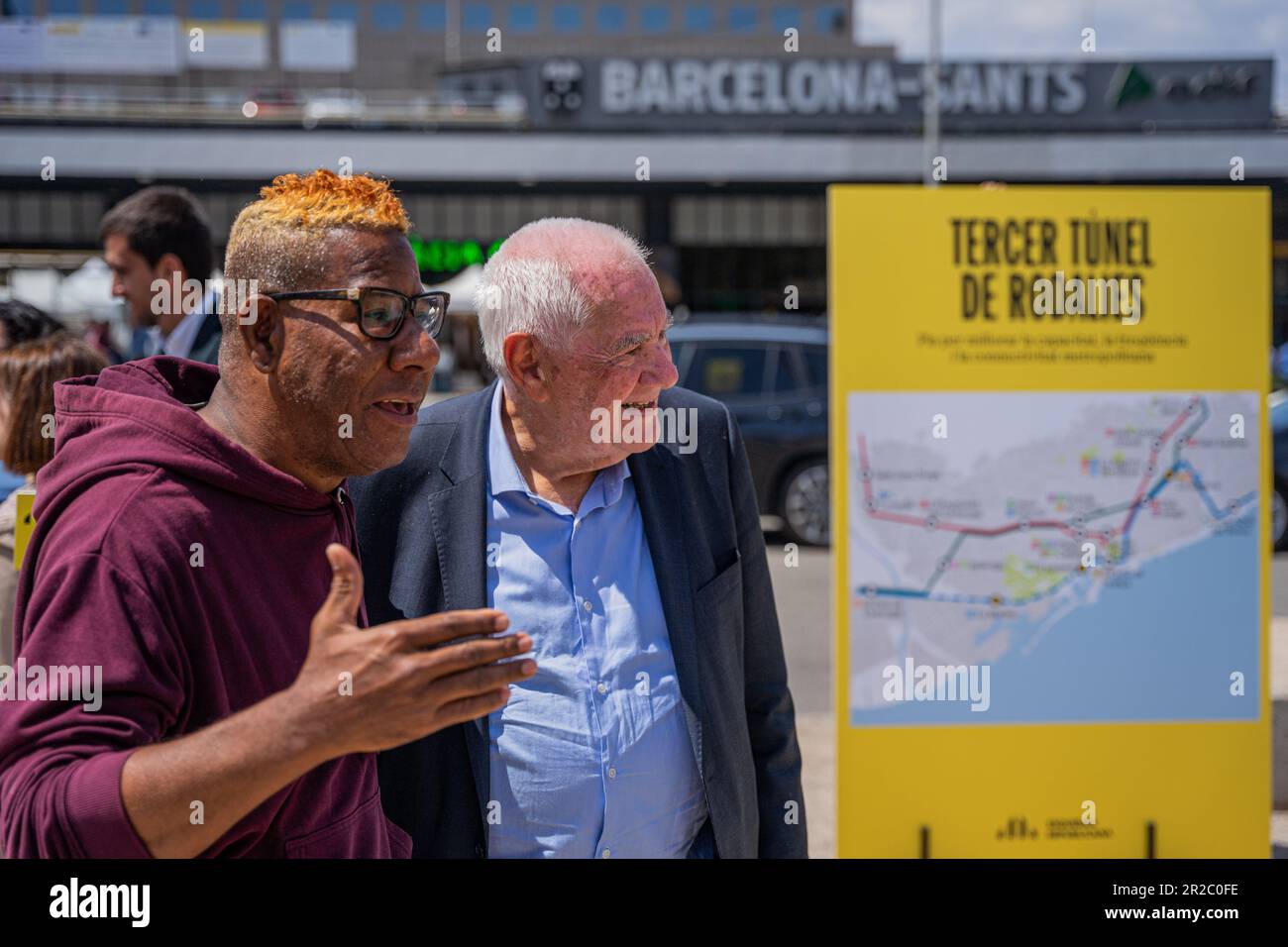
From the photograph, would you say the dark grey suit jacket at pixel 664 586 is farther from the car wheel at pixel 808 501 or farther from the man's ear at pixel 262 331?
the car wheel at pixel 808 501

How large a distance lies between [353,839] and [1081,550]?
2453 mm

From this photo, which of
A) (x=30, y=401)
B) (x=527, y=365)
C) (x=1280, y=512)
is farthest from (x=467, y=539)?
(x=1280, y=512)

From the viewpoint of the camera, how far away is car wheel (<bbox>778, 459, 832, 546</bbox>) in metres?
10.3

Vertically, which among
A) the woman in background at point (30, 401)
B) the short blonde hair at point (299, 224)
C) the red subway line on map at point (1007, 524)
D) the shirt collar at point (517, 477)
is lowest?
the red subway line on map at point (1007, 524)

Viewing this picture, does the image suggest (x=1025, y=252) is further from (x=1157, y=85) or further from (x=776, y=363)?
(x=1157, y=85)

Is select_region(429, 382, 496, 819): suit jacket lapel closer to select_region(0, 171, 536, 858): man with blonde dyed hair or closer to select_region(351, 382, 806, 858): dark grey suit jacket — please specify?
select_region(351, 382, 806, 858): dark grey suit jacket

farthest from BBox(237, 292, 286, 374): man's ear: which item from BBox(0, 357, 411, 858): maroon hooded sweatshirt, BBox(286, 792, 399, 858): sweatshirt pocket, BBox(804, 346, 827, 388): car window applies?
BBox(804, 346, 827, 388): car window

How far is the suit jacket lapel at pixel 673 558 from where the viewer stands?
2.13m

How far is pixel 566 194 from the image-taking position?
28438 mm

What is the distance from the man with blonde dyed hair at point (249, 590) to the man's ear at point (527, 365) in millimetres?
527

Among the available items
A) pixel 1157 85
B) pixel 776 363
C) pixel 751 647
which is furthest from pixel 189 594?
pixel 1157 85

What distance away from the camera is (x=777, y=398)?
10359 millimetres

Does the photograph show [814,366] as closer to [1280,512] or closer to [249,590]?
[1280,512]

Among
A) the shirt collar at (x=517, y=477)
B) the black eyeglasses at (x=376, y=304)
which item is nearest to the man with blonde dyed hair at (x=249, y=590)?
the black eyeglasses at (x=376, y=304)
